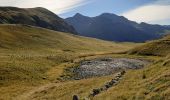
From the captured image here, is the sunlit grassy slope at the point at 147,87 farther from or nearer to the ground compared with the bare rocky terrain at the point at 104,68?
farther from the ground

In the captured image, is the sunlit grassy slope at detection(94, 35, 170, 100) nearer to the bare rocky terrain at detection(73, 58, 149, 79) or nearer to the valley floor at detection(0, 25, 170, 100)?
the valley floor at detection(0, 25, 170, 100)

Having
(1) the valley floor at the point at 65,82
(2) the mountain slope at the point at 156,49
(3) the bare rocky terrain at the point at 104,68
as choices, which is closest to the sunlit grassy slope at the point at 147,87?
(1) the valley floor at the point at 65,82

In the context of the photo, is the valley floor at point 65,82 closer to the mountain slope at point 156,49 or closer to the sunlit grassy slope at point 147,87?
the sunlit grassy slope at point 147,87

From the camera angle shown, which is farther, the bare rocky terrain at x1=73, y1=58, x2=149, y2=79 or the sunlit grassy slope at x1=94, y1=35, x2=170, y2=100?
the bare rocky terrain at x1=73, y1=58, x2=149, y2=79

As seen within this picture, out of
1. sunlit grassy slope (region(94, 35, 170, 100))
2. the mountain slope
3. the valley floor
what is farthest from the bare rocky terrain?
sunlit grassy slope (region(94, 35, 170, 100))

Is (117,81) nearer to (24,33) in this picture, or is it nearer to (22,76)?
(22,76)

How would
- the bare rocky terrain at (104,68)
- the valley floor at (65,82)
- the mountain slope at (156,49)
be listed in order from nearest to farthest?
the valley floor at (65,82) → the bare rocky terrain at (104,68) → the mountain slope at (156,49)

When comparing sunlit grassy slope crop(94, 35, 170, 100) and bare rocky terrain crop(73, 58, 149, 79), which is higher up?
sunlit grassy slope crop(94, 35, 170, 100)

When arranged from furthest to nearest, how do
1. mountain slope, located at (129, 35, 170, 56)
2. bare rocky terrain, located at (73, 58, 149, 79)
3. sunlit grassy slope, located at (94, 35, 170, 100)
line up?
mountain slope, located at (129, 35, 170, 56) → bare rocky terrain, located at (73, 58, 149, 79) → sunlit grassy slope, located at (94, 35, 170, 100)

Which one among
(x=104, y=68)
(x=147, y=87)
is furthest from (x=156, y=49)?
(x=147, y=87)

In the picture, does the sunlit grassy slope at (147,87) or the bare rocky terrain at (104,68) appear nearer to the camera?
the sunlit grassy slope at (147,87)

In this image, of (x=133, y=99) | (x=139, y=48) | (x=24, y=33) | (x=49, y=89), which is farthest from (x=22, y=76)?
(x=24, y=33)

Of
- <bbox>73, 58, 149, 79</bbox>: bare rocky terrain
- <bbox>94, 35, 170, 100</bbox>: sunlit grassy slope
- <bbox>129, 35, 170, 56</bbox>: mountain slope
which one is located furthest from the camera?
<bbox>129, 35, 170, 56</bbox>: mountain slope

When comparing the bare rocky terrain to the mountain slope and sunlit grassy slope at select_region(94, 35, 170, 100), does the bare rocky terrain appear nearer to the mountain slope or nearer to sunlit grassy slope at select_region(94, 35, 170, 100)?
the mountain slope
